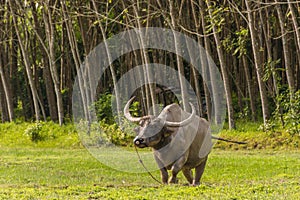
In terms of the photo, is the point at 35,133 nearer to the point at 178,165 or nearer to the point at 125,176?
the point at 125,176

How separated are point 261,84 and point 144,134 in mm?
10553

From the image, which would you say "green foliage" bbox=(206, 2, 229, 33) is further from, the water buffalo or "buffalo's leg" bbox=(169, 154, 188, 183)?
"buffalo's leg" bbox=(169, 154, 188, 183)

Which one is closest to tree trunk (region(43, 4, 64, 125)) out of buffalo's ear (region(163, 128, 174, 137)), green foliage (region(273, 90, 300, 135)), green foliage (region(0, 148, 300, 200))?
green foliage (region(0, 148, 300, 200))

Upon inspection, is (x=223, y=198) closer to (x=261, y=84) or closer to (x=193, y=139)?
(x=193, y=139)

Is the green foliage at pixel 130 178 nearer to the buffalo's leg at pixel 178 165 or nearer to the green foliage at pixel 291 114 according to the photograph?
the buffalo's leg at pixel 178 165

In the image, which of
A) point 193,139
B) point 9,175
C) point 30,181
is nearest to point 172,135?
point 193,139

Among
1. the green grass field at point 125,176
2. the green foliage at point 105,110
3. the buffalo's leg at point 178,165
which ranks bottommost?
the green grass field at point 125,176

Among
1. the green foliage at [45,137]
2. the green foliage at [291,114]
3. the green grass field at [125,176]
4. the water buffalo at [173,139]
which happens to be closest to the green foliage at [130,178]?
the green grass field at [125,176]

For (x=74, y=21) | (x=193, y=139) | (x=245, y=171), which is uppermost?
(x=74, y=21)

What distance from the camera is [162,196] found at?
9789 millimetres

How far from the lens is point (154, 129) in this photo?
10695mm

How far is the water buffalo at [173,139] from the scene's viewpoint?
10.7 meters

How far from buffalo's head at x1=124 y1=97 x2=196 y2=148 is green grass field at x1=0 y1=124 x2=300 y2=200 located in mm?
774

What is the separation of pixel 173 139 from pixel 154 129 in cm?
51
